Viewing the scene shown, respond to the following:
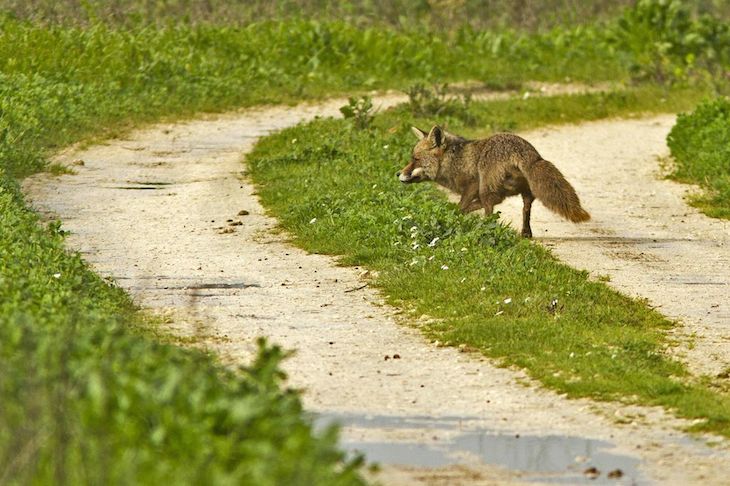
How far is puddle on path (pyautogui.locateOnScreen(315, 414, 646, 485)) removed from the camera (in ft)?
22.1

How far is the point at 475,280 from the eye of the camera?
10430 mm

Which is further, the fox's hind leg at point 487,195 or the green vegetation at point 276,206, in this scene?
the fox's hind leg at point 487,195

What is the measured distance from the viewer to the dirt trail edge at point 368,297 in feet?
23.1

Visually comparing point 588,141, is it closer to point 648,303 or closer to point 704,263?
point 704,263

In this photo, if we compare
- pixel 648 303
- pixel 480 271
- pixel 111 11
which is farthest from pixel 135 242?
pixel 111 11

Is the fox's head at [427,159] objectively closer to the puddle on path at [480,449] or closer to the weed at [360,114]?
the weed at [360,114]

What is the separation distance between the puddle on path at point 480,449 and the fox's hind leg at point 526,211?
5403 millimetres

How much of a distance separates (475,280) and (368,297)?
2.35ft

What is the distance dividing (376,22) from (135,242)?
602 inches

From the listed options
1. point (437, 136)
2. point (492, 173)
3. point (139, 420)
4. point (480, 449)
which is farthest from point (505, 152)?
point (139, 420)

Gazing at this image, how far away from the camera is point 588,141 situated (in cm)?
1966

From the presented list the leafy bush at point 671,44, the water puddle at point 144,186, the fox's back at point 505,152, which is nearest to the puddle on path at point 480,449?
the fox's back at point 505,152

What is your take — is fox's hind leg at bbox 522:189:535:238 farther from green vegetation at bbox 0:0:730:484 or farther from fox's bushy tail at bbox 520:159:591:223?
green vegetation at bbox 0:0:730:484

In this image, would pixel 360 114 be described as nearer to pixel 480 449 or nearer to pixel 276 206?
pixel 276 206
